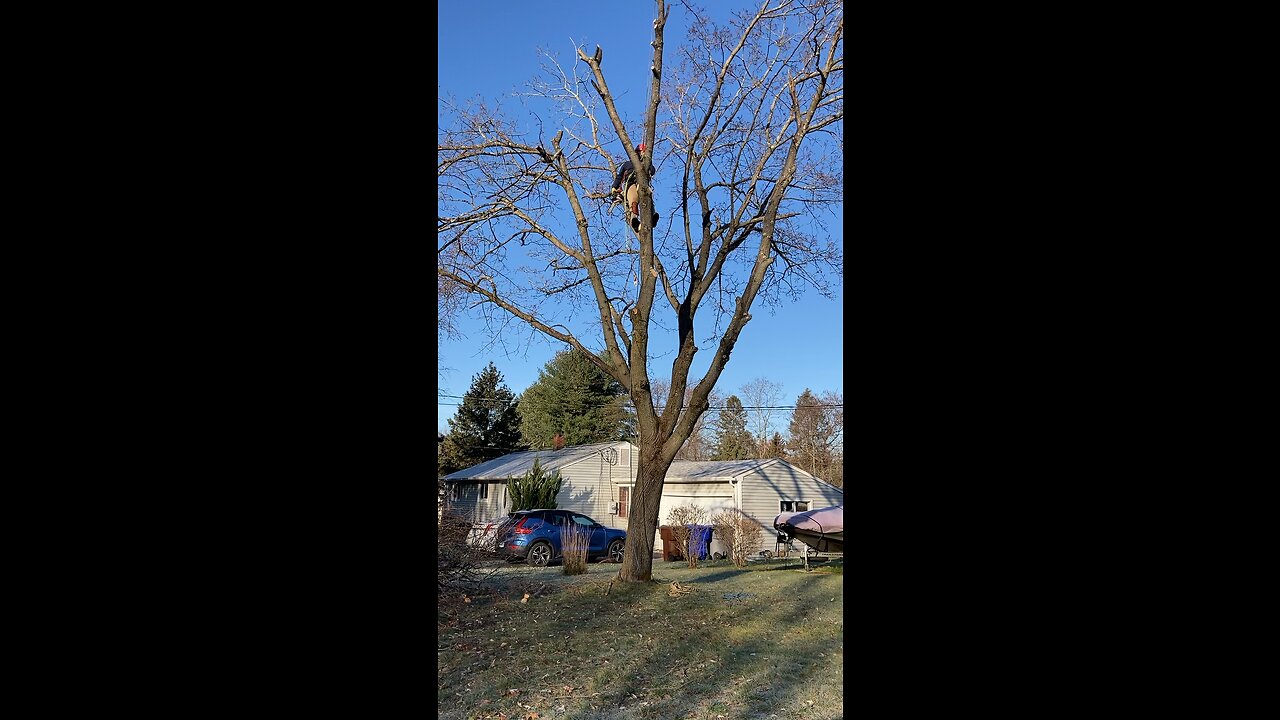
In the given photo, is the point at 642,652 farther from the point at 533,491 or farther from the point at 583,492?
the point at 583,492

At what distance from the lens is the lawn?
498 cm

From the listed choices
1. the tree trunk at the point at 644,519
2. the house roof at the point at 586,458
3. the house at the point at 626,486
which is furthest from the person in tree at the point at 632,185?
the house roof at the point at 586,458

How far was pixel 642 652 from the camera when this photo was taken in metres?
6.55

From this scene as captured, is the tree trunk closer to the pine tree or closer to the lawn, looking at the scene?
the lawn

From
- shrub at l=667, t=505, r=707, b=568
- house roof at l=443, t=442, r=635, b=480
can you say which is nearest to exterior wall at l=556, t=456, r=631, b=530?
house roof at l=443, t=442, r=635, b=480

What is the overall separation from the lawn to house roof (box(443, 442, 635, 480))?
1152 cm

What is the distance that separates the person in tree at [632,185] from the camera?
11.2m

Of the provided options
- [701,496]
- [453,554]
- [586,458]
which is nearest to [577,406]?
[586,458]
